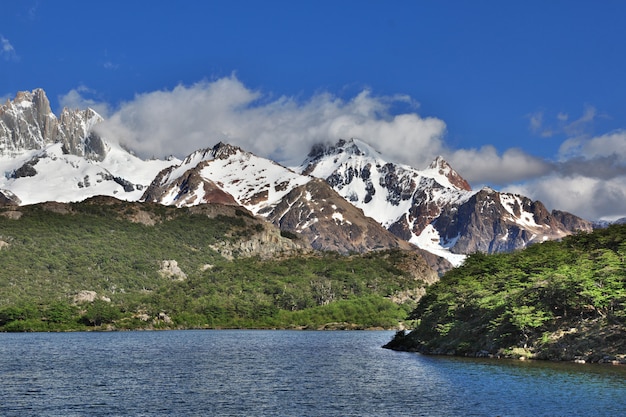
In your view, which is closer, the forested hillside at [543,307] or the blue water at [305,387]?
the blue water at [305,387]

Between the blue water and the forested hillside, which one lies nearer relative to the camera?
the blue water

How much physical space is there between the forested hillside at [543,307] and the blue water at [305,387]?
679 cm

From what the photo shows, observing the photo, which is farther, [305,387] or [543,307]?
[543,307]

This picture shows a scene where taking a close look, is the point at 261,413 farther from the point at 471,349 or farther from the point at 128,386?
the point at 471,349

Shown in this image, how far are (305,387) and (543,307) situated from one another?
43380 millimetres

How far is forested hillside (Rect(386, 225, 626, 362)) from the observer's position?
118 meters

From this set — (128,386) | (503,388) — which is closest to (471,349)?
(503,388)

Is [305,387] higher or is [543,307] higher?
[543,307]

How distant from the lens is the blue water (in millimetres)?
83062

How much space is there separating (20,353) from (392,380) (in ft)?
307

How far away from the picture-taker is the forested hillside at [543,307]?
117500 millimetres

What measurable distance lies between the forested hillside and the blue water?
6.79 meters

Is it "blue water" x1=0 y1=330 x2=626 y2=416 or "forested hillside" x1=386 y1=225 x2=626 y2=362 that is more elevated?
"forested hillside" x1=386 y1=225 x2=626 y2=362

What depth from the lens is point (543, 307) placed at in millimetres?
124750
